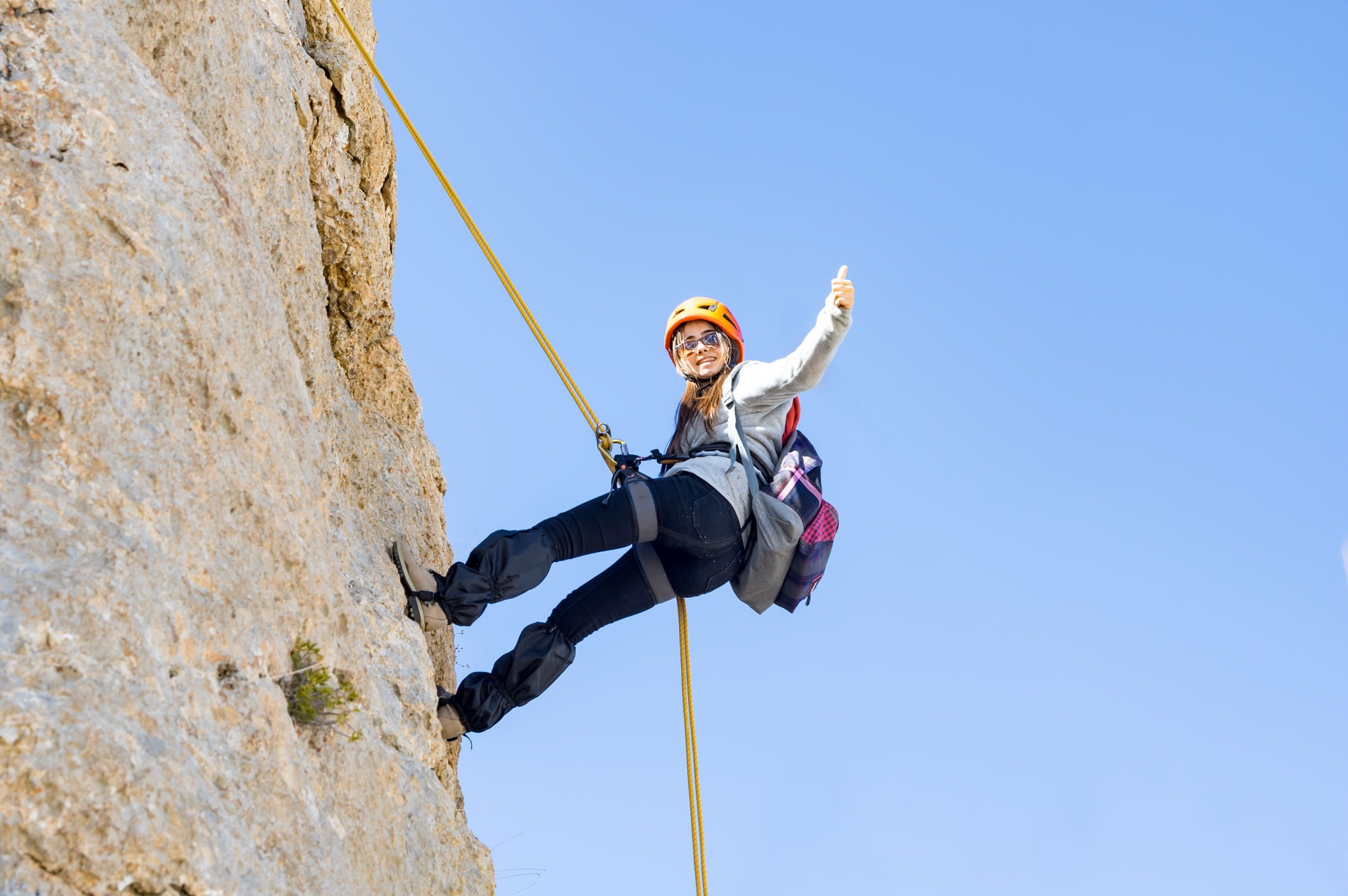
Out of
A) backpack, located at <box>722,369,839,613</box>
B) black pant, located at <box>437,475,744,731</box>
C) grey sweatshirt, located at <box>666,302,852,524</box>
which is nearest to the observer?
black pant, located at <box>437,475,744,731</box>

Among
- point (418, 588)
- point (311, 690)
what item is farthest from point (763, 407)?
point (311, 690)

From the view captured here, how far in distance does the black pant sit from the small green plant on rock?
1.45 meters

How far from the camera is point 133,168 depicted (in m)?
4.22

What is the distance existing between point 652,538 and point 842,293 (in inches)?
63.7

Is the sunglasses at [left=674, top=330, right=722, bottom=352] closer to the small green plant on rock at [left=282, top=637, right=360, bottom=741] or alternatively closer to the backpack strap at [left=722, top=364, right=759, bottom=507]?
the backpack strap at [left=722, top=364, right=759, bottom=507]


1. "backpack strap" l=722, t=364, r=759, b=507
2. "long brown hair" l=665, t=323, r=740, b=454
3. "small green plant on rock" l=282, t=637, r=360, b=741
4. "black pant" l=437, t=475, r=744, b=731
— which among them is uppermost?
Result: "long brown hair" l=665, t=323, r=740, b=454

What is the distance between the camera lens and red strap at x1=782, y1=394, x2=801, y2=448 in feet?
23.9

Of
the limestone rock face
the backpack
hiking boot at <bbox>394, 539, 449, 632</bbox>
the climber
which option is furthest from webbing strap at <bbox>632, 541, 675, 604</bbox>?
the limestone rock face

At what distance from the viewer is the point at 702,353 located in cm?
743

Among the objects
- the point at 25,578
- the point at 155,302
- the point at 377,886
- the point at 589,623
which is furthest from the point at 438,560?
the point at 25,578

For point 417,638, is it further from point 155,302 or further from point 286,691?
point 155,302

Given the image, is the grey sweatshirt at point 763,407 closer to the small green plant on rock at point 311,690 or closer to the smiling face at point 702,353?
the smiling face at point 702,353

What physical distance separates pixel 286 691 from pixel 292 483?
0.84m

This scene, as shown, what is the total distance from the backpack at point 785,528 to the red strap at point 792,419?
0.05 metres
